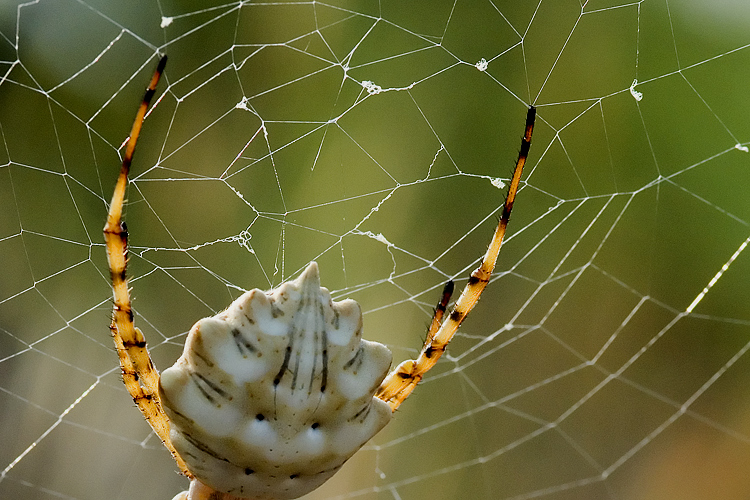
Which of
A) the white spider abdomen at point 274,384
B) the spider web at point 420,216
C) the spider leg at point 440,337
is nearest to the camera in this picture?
the white spider abdomen at point 274,384

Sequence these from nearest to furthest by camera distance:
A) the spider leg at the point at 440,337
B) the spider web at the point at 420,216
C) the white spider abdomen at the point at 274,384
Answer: the white spider abdomen at the point at 274,384, the spider leg at the point at 440,337, the spider web at the point at 420,216

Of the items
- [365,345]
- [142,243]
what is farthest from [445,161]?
[365,345]

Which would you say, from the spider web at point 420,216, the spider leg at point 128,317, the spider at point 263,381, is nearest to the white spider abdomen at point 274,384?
the spider at point 263,381

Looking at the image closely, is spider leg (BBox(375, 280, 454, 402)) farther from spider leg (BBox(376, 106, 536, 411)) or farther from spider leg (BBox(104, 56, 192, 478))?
spider leg (BBox(104, 56, 192, 478))

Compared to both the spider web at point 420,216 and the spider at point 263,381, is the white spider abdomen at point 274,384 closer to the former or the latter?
the spider at point 263,381

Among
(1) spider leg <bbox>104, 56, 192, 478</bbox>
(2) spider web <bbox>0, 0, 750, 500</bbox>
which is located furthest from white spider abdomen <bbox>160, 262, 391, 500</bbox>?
(2) spider web <bbox>0, 0, 750, 500</bbox>

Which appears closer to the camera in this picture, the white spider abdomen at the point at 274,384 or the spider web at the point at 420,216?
the white spider abdomen at the point at 274,384

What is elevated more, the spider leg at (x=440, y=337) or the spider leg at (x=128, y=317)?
the spider leg at (x=128, y=317)

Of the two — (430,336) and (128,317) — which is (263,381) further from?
(430,336)

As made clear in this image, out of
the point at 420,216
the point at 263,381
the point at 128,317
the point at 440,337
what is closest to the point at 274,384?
the point at 263,381
